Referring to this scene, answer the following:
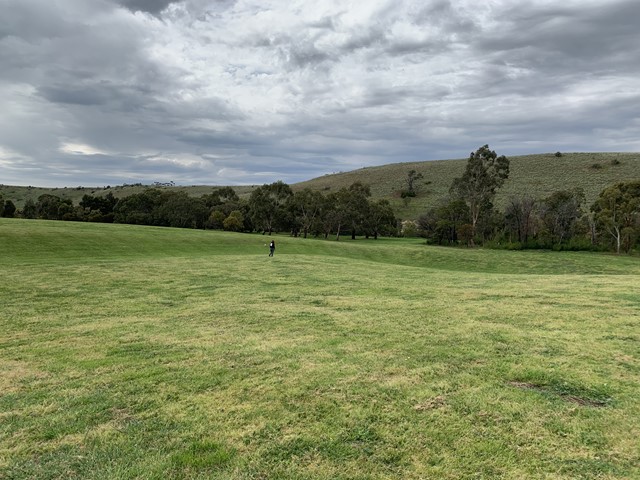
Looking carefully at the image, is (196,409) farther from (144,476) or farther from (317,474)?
(317,474)

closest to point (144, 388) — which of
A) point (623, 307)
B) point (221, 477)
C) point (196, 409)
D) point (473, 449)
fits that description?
point (196, 409)

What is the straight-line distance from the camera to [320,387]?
657 centimetres

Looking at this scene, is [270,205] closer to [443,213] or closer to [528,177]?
[443,213]

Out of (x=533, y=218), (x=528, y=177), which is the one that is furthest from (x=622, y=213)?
(x=528, y=177)

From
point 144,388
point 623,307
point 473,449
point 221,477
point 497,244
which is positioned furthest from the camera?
point 497,244

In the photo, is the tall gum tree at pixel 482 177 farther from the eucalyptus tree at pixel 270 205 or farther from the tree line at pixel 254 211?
the eucalyptus tree at pixel 270 205

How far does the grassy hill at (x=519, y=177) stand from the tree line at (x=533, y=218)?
24.7m

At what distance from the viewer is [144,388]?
6.55 metres

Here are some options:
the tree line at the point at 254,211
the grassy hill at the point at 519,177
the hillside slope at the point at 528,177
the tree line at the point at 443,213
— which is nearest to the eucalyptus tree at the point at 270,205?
the tree line at the point at 254,211

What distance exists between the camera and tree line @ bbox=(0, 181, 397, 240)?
7819 centimetres

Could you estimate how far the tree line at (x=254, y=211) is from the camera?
7819 cm

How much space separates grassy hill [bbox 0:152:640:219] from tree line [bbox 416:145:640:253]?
972 inches

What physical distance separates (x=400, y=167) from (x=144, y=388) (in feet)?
507

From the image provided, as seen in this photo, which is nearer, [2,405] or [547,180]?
[2,405]
